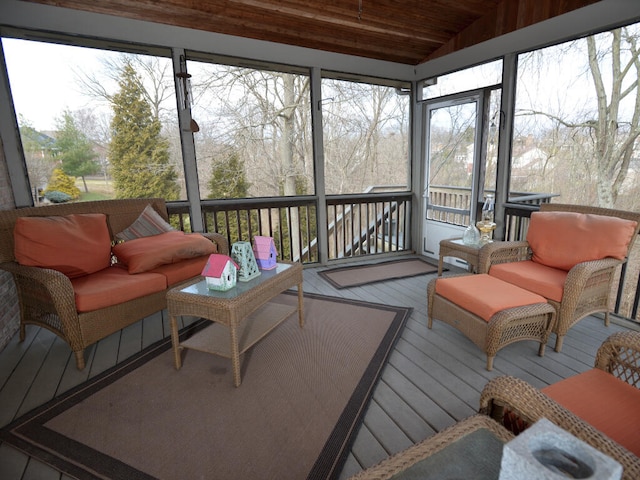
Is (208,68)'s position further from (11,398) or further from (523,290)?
(523,290)

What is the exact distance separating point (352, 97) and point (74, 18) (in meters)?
4.14

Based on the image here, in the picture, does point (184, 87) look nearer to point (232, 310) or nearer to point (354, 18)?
point (354, 18)

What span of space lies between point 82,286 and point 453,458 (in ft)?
7.86

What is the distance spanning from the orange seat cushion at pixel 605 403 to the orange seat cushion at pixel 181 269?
8.15 feet

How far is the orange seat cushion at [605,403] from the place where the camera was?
1.06m

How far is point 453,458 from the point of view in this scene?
935 millimetres

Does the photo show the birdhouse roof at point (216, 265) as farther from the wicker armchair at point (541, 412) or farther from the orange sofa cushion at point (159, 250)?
the wicker armchair at point (541, 412)

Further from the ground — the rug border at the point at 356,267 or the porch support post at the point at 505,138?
the porch support post at the point at 505,138

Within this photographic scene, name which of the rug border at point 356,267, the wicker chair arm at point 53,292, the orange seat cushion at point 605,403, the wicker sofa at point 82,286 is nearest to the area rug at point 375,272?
the rug border at point 356,267

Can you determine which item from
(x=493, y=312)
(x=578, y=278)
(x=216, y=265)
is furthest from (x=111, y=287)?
(x=578, y=278)

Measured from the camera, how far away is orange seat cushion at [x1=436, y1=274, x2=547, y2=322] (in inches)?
83.4

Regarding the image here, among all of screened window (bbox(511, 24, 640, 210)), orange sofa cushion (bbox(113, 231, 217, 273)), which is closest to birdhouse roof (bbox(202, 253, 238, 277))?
orange sofa cushion (bbox(113, 231, 217, 273))

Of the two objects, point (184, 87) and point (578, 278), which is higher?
point (184, 87)

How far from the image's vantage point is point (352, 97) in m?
5.91
